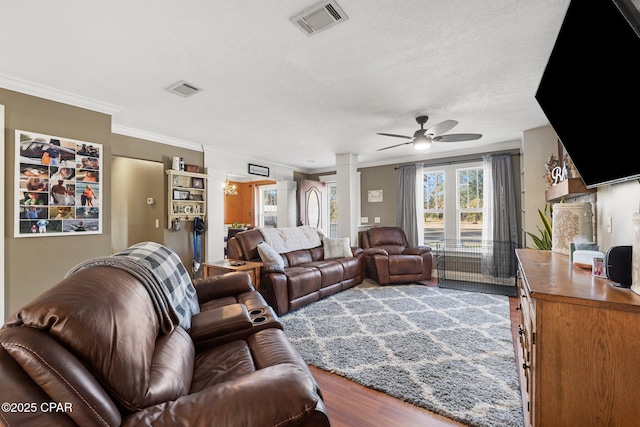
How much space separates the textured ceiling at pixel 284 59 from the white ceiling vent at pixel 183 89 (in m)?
0.07

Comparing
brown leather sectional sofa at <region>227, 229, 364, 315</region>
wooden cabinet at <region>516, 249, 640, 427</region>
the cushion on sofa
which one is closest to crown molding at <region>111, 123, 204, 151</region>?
brown leather sectional sofa at <region>227, 229, 364, 315</region>

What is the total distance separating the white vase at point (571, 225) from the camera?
1905mm

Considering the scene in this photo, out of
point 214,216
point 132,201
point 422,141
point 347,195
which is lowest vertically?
point 214,216

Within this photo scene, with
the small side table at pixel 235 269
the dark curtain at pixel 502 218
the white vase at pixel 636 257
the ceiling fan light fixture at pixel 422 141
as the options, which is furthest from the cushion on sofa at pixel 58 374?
the dark curtain at pixel 502 218

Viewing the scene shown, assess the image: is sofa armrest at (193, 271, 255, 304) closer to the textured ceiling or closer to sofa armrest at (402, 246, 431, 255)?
the textured ceiling

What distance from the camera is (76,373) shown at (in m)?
0.75

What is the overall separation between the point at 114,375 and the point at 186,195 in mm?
4223

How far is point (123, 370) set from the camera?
88cm

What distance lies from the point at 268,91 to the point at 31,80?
2098mm

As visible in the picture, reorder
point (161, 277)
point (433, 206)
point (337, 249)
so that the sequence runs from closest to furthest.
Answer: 1. point (161, 277)
2. point (337, 249)
3. point (433, 206)

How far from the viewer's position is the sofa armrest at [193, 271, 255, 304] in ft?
8.11

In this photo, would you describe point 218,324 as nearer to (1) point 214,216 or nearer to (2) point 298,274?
(2) point 298,274

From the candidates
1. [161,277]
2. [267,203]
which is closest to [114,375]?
[161,277]

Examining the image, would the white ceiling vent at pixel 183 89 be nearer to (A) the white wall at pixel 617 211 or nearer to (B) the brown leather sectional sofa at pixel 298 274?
(B) the brown leather sectional sofa at pixel 298 274
